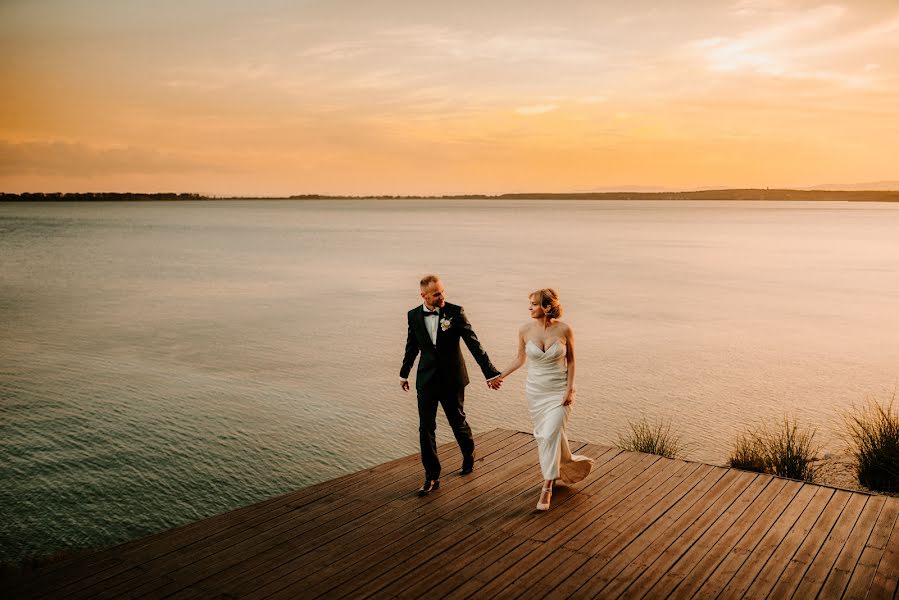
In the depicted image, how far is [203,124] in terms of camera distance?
92812 millimetres

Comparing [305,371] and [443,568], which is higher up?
[443,568]

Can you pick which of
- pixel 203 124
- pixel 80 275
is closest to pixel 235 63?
pixel 203 124

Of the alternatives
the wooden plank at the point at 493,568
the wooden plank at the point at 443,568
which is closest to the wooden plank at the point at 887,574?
the wooden plank at the point at 493,568

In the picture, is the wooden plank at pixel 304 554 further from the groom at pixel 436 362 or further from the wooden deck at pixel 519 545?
the groom at pixel 436 362

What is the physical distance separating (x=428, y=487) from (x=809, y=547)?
3.02 meters

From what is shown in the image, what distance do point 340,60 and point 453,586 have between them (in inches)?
2081

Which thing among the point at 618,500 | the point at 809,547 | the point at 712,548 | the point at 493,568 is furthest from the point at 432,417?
the point at 809,547

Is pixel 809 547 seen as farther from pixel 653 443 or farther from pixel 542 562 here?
pixel 653 443

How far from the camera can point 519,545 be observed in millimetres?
5066

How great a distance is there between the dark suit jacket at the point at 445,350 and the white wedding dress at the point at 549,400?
1.34ft

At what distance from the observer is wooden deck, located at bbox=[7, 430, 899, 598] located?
4.48m

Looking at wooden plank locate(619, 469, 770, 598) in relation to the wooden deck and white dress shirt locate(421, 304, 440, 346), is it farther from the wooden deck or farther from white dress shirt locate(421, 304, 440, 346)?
white dress shirt locate(421, 304, 440, 346)

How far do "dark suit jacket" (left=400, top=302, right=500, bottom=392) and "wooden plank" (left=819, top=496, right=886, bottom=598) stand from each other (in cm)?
285

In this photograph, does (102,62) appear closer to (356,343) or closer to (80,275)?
(80,275)
